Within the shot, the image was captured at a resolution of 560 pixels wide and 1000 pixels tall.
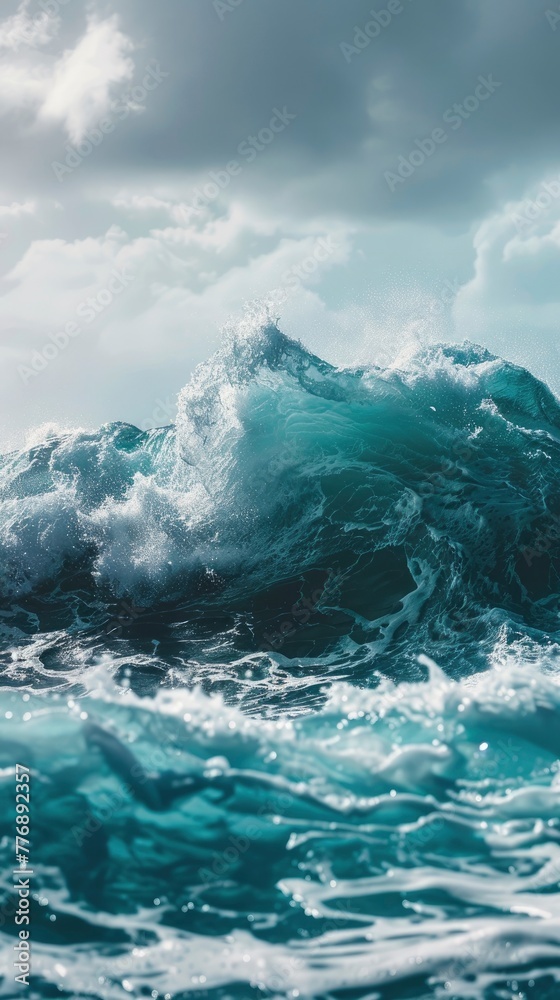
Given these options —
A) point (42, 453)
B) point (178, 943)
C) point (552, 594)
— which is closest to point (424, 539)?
point (552, 594)

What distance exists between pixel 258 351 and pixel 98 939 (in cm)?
818

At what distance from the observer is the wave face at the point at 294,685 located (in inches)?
132

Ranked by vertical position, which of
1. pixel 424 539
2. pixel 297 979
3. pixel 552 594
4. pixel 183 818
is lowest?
pixel 297 979

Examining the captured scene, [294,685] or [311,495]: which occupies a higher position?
[311,495]

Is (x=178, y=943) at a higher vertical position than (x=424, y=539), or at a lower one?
lower

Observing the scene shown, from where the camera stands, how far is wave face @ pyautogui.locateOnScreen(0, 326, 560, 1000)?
132 inches

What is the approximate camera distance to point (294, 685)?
650cm

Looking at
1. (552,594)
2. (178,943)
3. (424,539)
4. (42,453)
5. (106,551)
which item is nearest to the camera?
(178,943)

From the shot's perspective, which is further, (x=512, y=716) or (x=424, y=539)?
(x=424, y=539)

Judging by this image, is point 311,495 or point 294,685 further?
point 311,495

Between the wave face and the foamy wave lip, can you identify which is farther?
the foamy wave lip

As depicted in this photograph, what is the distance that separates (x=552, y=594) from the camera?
7957 millimetres

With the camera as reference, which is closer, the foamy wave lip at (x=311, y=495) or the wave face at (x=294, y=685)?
the wave face at (x=294, y=685)

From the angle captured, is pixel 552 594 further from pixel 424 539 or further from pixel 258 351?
pixel 258 351
